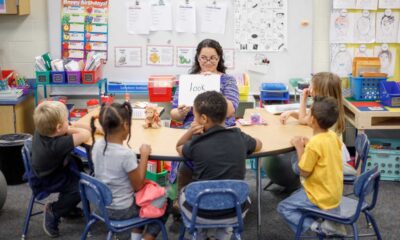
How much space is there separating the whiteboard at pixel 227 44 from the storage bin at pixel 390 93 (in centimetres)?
70

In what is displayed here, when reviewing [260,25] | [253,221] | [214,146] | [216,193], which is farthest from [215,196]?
[260,25]

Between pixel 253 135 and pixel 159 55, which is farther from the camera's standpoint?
pixel 159 55

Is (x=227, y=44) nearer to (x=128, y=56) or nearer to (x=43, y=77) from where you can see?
(x=128, y=56)

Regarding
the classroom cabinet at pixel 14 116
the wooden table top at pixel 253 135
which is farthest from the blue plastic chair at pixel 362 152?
the classroom cabinet at pixel 14 116

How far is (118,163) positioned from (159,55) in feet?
7.70

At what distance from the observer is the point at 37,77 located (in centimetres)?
437

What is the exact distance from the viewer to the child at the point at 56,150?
290 centimetres

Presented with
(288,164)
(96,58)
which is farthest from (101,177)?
(96,58)

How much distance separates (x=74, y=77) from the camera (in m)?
4.39

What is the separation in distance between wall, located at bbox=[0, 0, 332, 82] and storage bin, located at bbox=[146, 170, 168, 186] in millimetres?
1688

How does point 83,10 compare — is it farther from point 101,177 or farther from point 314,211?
point 314,211

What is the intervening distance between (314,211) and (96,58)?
257cm

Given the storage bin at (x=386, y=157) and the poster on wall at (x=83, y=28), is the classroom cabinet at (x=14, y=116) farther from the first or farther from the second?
the storage bin at (x=386, y=157)

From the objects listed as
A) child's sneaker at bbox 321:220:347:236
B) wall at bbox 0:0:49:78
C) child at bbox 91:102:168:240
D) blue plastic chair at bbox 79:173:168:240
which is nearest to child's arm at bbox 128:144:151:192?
child at bbox 91:102:168:240
